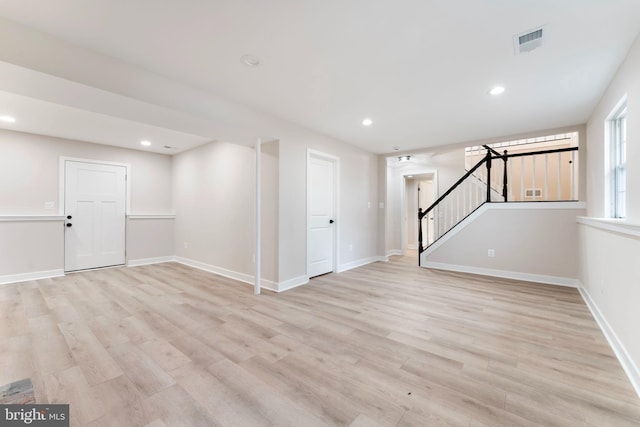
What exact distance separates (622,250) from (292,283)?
355 centimetres

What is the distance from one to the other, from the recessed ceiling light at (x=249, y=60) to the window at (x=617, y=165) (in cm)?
378

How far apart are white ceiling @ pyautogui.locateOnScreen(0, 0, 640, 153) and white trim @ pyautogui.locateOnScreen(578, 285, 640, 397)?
7.95 feet

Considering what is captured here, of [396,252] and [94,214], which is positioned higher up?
[94,214]

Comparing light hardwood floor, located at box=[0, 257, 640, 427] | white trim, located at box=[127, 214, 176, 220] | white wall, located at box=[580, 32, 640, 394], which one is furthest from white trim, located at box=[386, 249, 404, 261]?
white trim, located at box=[127, 214, 176, 220]

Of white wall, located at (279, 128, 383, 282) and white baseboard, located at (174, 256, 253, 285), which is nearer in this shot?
white wall, located at (279, 128, 383, 282)

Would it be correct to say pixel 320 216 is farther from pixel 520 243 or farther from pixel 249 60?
pixel 520 243

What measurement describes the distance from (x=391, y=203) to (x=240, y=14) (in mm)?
6055

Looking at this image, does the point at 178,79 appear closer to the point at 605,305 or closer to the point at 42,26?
the point at 42,26

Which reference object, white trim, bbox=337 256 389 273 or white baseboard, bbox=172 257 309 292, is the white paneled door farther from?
white trim, bbox=337 256 389 273

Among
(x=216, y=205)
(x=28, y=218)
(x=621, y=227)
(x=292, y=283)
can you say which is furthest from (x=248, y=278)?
(x=621, y=227)

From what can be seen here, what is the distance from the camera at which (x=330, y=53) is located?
7.35 ft

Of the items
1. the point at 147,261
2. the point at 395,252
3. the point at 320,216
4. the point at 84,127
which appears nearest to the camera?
the point at 84,127

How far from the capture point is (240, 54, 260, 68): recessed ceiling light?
230 centimetres

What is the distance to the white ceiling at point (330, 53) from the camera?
177cm
